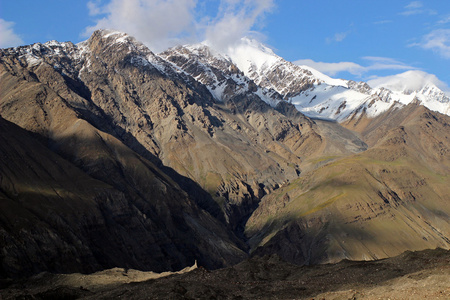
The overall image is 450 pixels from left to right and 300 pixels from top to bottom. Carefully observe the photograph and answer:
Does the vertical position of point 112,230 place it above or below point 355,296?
above

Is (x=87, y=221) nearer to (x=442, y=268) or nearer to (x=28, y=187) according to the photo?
(x=28, y=187)

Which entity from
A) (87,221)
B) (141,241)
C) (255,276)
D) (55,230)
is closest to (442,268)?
(255,276)

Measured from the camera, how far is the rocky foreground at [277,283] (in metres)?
49.2

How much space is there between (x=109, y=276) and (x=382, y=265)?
46.0 metres

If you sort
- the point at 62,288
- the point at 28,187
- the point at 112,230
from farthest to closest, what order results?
1. the point at 112,230
2. the point at 28,187
3. the point at 62,288

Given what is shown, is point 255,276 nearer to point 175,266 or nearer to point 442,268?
point 442,268

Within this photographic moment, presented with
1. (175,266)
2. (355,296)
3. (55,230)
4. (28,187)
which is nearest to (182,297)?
(355,296)

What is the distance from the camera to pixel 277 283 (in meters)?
→ 65.6

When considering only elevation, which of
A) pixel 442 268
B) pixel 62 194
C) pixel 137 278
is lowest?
pixel 442 268

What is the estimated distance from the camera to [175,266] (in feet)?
656

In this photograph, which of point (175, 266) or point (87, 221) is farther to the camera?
point (175, 266)

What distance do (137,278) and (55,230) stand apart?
6895 centimetres

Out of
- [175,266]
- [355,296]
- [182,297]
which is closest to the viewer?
[355,296]

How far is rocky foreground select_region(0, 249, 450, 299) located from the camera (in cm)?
4916
